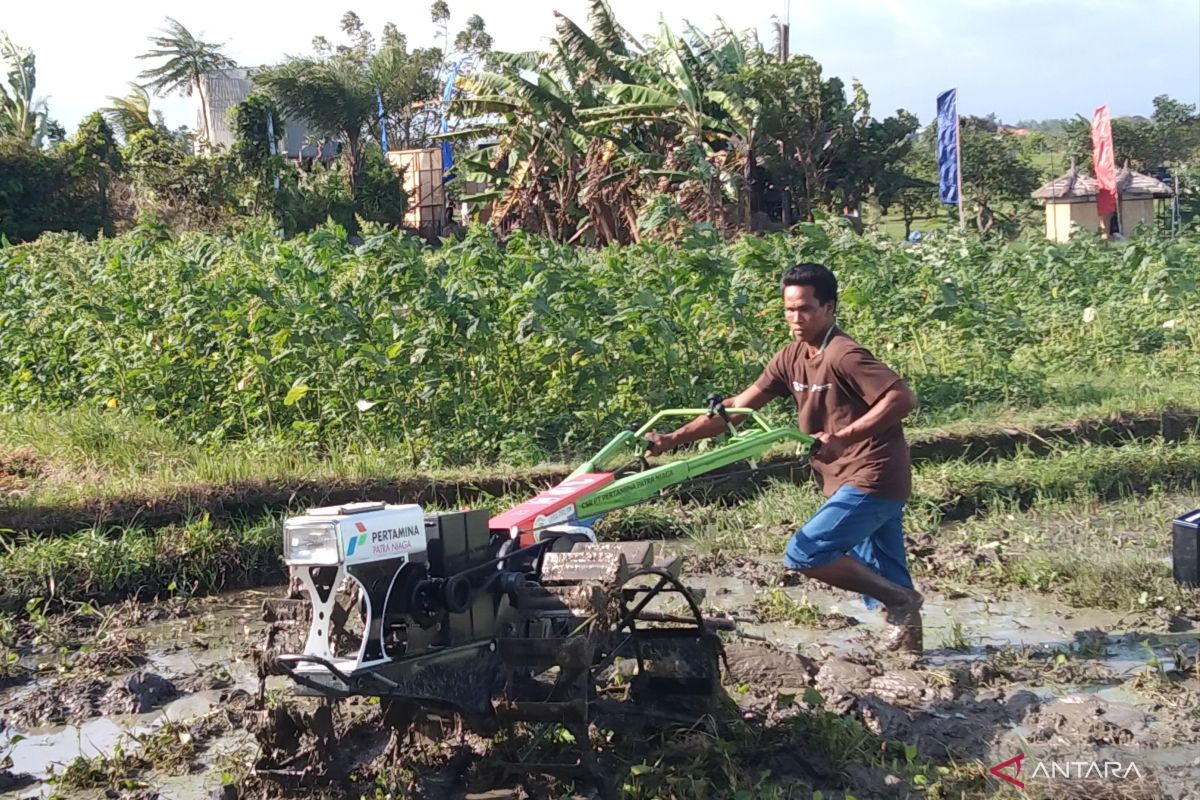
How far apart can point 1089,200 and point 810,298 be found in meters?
27.1

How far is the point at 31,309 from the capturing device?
9.39 m

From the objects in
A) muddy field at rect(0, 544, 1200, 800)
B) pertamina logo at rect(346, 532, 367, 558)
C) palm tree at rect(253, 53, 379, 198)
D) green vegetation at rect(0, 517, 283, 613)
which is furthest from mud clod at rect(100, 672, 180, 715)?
palm tree at rect(253, 53, 379, 198)

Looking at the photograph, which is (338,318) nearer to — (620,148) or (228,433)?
(228,433)

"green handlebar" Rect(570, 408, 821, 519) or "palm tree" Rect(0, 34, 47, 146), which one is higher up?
"palm tree" Rect(0, 34, 47, 146)

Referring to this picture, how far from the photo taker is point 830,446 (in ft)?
16.1

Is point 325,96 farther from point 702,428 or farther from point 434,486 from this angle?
point 702,428

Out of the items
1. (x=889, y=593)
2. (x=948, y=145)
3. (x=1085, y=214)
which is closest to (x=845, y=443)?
(x=889, y=593)

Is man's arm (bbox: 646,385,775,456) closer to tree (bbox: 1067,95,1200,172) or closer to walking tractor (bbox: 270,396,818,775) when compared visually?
walking tractor (bbox: 270,396,818,775)

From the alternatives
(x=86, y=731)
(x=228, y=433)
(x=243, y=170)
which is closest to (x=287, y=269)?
(x=228, y=433)

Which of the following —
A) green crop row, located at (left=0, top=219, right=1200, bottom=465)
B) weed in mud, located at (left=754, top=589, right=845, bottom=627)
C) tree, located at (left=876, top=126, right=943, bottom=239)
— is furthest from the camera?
tree, located at (left=876, top=126, right=943, bottom=239)

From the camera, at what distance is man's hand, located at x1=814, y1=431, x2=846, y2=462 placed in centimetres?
487

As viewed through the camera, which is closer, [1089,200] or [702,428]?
[702,428]

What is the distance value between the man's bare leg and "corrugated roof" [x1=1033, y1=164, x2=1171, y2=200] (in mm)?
26631

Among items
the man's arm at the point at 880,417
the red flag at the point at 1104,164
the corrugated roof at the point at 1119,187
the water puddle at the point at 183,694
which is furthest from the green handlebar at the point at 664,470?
the corrugated roof at the point at 1119,187
